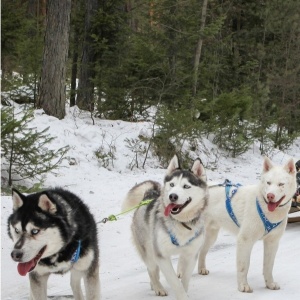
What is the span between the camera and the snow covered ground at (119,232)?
480 cm

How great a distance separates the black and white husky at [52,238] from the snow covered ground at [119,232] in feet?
3.26

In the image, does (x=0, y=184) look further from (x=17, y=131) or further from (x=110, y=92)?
(x=110, y=92)

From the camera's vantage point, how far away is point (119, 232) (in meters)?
6.94

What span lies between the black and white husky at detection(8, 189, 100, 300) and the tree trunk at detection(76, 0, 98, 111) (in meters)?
9.93

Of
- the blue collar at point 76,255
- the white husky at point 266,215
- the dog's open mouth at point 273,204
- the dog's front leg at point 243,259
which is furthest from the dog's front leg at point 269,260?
the blue collar at point 76,255

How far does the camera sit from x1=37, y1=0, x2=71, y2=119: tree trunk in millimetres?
11281

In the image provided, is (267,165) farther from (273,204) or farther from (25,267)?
(25,267)

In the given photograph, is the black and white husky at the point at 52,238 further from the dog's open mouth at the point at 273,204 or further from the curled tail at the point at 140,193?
the dog's open mouth at the point at 273,204

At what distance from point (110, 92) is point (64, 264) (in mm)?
9653

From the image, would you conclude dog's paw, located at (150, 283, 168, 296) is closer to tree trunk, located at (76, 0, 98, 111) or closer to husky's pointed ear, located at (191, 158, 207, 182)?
husky's pointed ear, located at (191, 158, 207, 182)

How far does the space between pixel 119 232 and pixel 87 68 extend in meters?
7.86

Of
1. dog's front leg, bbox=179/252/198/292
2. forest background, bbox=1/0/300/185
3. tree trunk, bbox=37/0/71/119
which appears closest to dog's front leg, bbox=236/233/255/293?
dog's front leg, bbox=179/252/198/292

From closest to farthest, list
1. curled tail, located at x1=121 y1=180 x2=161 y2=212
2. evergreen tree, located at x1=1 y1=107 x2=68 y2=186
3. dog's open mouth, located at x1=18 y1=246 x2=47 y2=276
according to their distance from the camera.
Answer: dog's open mouth, located at x1=18 y1=246 x2=47 y2=276
curled tail, located at x1=121 y1=180 x2=161 y2=212
evergreen tree, located at x1=1 y1=107 x2=68 y2=186

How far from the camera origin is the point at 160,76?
13234 millimetres
